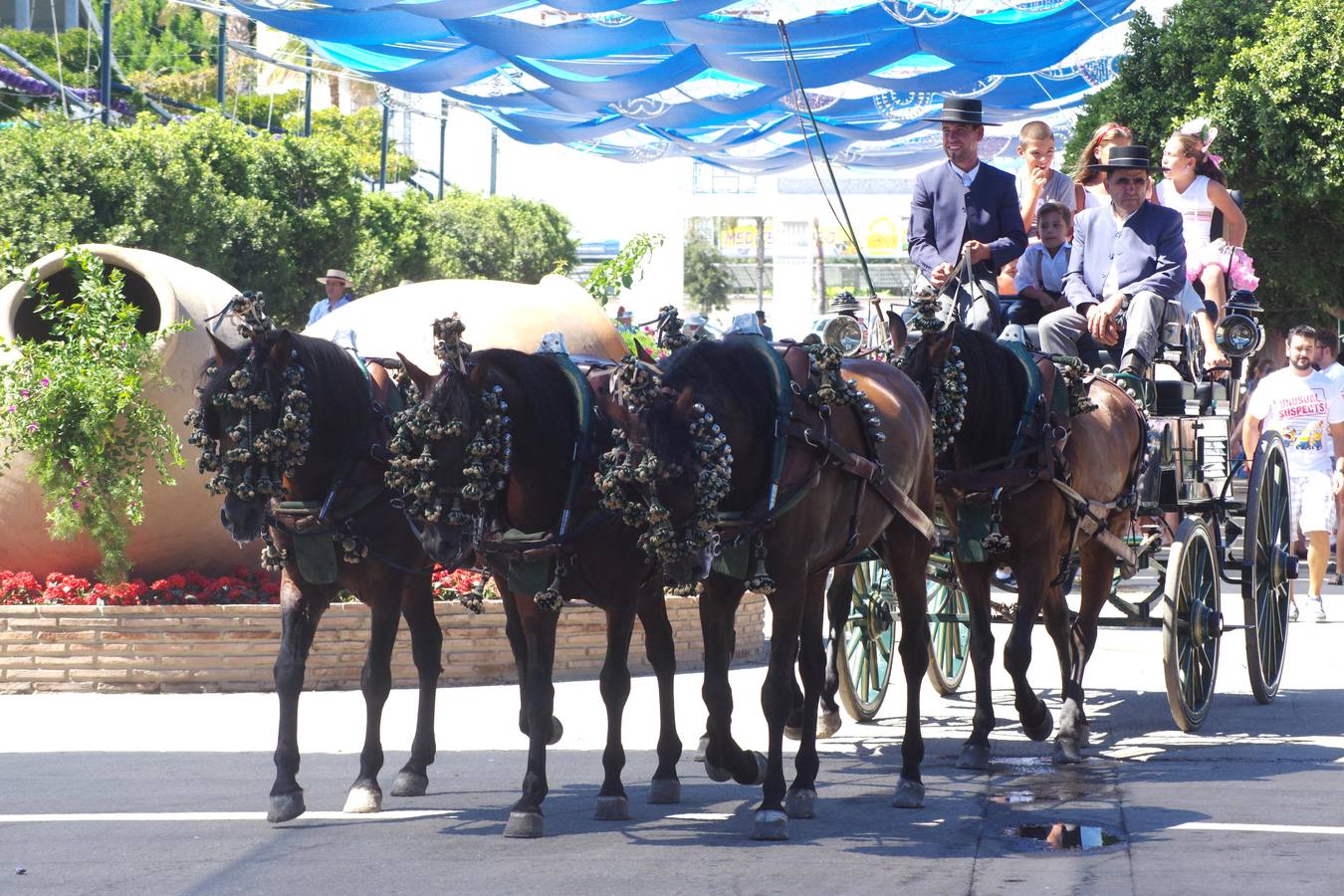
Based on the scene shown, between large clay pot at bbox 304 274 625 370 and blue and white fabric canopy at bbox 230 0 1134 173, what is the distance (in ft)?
35.6

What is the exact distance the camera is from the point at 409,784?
22.4ft

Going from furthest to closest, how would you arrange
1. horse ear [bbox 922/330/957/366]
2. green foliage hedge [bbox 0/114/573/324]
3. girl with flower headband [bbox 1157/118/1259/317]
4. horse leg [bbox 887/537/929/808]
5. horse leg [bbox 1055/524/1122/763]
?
green foliage hedge [bbox 0/114/573/324]
girl with flower headband [bbox 1157/118/1259/317]
horse leg [bbox 1055/524/1122/763]
horse ear [bbox 922/330/957/366]
horse leg [bbox 887/537/929/808]

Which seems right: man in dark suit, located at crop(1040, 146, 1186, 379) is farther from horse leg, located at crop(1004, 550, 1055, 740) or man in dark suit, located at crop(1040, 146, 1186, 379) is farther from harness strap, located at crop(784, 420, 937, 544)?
harness strap, located at crop(784, 420, 937, 544)

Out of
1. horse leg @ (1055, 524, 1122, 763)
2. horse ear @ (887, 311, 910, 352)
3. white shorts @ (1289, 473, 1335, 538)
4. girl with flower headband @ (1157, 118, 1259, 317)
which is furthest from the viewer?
white shorts @ (1289, 473, 1335, 538)

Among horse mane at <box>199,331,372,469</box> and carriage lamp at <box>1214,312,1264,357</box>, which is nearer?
horse mane at <box>199,331,372,469</box>

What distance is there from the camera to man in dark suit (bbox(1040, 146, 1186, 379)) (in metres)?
8.65

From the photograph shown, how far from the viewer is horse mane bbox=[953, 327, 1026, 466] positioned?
292 inches

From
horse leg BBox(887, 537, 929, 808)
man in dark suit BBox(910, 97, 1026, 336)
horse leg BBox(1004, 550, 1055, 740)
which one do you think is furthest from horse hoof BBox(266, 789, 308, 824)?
man in dark suit BBox(910, 97, 1026, 336)

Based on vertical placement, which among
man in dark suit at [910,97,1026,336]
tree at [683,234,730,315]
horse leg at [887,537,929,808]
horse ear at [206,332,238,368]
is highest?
tree at [683,234,730,315]

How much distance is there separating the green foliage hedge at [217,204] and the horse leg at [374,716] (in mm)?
14213

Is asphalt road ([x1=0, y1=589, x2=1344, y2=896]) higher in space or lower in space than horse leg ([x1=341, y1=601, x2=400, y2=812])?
lower

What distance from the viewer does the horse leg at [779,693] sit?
593 cm

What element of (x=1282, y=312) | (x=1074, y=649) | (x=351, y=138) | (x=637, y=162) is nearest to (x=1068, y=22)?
(x=1282, y=312)

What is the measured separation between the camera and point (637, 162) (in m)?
36.3
